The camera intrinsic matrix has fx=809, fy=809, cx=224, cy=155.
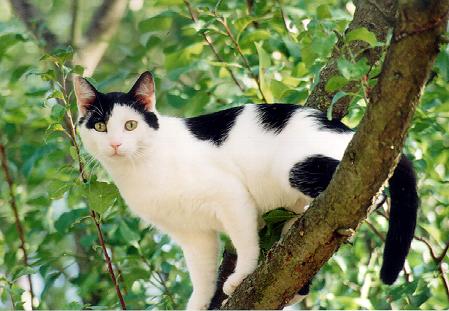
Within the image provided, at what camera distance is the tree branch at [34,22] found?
5305 millimetres

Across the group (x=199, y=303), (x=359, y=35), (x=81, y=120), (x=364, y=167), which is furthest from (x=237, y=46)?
(x=364, y=167)

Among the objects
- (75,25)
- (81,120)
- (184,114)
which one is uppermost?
(81,120)

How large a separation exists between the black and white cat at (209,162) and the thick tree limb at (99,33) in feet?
5.90

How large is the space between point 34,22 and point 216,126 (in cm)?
205

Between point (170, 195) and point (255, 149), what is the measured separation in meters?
0.43

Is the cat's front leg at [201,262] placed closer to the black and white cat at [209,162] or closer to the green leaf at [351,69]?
the black and white cat at [209,162]

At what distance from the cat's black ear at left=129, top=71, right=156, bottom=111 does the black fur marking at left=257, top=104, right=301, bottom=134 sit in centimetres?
→ 55

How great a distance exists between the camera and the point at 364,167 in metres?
2.53

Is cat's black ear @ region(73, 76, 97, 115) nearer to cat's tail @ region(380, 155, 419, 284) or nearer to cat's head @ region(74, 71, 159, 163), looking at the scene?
cat's head @ region(74, 71, 159, 163)

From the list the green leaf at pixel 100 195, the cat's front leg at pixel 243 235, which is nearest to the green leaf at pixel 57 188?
the green leaf at pixel 100 195

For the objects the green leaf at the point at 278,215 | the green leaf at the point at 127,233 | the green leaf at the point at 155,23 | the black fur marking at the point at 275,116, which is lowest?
the green leaf at the point at 127,233

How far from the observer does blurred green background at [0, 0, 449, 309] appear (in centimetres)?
421

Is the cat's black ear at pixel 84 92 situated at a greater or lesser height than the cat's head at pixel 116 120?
greater

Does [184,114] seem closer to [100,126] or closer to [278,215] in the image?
[100,126]
